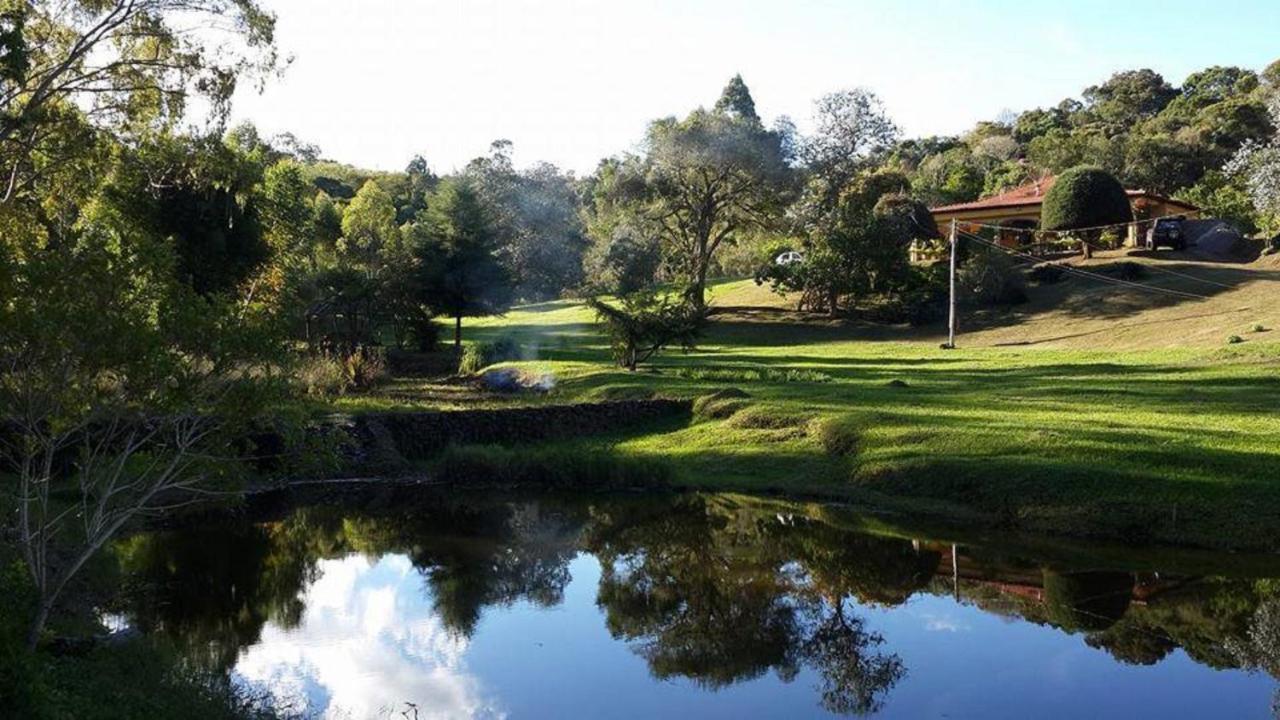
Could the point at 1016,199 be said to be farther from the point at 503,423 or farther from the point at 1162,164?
the point at 503,423

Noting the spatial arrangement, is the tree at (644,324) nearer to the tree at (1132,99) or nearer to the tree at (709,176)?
the tree at (709,176)

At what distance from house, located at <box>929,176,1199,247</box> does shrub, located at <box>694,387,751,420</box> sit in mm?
33670

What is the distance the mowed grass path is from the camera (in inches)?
725

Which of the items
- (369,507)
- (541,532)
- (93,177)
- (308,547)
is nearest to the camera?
(308,547)

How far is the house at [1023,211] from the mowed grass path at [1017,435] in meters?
22.1

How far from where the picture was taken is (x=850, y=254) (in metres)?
53.2

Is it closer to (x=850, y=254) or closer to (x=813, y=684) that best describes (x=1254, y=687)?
(x=813, y=684)

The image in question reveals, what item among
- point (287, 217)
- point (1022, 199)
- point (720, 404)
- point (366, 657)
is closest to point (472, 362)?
point (287, 217)

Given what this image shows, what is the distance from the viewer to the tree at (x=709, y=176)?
187 feet

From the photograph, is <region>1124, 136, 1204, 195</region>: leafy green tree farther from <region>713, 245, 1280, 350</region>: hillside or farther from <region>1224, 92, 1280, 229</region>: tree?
<region>1224, 92, 1280, 229</region>: tree

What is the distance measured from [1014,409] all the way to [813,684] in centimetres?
1499

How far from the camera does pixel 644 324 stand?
116ft

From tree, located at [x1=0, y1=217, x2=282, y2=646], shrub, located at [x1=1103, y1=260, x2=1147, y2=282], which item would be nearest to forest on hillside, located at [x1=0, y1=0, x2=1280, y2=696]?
tree, located at [x1=0, y1=217, x2=282, y2=646]

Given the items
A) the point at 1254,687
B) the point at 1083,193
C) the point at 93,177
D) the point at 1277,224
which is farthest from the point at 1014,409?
the point at 1083,193
